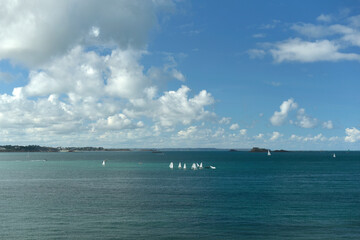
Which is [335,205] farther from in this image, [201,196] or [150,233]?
[150,233]

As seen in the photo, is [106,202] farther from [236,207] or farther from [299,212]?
[299,212]

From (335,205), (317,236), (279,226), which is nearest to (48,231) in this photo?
(279,226)

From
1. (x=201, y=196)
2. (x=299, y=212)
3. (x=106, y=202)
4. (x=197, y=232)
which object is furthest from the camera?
(x=201, y=196)

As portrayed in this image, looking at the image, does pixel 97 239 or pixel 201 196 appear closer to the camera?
pixel 97 239

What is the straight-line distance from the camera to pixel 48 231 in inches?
1906

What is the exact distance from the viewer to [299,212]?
60.4 meters

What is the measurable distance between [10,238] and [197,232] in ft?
76.7

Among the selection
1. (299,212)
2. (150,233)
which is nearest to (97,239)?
(150,233)

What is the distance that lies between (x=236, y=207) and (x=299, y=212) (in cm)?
1068

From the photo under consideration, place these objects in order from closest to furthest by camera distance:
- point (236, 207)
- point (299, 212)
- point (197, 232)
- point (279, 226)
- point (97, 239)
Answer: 1. point (97, 239)
2. point (197, 232)
3. point (279, 226)
4. point (299, 212)
5. point (236, 207)

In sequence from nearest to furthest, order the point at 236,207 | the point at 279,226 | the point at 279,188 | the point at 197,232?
the point at 197,232
the point at 279,226
the point at 236,207
the point at 279,188

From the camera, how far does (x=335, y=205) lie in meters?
67.2

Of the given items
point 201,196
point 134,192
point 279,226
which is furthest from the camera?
point 134,192

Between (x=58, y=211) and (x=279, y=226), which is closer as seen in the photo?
(x=279, y=226)
